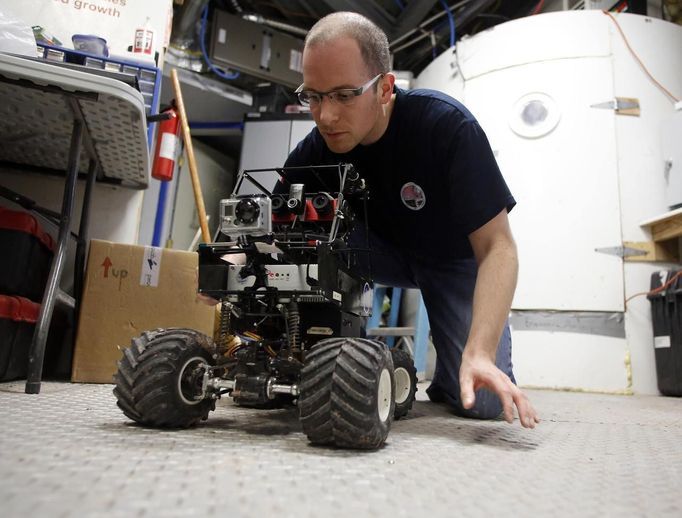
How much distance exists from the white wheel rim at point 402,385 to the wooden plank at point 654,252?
1.67 m

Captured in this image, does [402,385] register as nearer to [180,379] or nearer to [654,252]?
[180,379]

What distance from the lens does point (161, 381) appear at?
699 mm

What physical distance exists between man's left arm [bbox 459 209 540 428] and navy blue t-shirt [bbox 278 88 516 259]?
4cm

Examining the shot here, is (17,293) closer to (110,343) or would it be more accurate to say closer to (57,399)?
(110,343)

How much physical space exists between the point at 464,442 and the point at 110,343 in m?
1.06

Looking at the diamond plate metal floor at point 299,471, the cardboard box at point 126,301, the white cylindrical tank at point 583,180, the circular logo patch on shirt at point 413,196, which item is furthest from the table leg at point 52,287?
the white cylindrical tank at point 583,180

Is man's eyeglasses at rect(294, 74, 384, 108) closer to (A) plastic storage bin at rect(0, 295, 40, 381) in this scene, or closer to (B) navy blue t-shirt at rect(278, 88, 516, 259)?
(B) navy blue t-shirt at rect(278, 88, 516, 259)

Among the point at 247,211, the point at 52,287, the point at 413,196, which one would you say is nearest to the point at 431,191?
the point at 413,196

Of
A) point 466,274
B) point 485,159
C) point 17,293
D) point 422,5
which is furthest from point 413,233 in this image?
point 422,5

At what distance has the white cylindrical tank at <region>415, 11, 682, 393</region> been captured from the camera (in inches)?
85.7

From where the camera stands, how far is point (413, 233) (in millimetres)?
1264

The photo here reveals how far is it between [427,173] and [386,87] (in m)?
0.21

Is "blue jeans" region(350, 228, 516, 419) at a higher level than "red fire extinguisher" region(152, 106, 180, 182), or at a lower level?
lower

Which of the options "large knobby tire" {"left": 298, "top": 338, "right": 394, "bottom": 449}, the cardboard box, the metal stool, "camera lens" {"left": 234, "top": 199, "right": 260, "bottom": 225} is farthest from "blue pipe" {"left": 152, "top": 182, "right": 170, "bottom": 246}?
"large knobby tire" {"left": 298, "top": 338, "right": 394, "bottom": 449}
